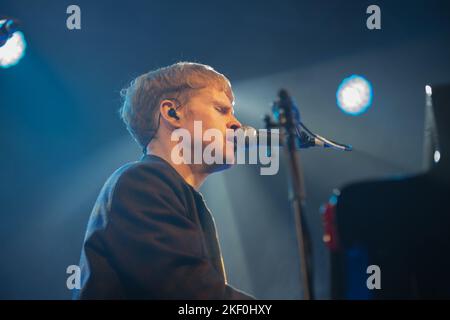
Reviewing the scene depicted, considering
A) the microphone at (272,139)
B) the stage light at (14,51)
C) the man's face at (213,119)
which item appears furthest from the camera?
the stage light at (14,51)

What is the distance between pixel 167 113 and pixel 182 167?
297 millimetres

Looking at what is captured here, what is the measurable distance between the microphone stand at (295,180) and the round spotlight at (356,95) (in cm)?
300

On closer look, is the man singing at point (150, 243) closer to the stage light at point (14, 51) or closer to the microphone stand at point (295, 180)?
the microphone stand at point (295, 180)

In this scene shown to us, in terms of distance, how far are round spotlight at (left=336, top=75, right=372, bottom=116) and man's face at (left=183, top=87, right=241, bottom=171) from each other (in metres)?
2.45

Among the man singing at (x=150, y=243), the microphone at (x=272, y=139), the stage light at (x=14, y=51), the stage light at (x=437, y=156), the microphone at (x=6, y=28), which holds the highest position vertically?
the stage light at (x=14, y=51)

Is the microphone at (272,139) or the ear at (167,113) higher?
the ear at (167,113)

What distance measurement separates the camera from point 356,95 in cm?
441

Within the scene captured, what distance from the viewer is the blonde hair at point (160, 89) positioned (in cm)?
228

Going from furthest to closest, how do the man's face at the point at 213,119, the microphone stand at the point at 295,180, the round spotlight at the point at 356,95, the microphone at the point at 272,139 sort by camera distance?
the round spotlight at the point at 356,95 < the man's face at the point at 213,119 < the microphone at the point at 272,139 < the microphone stand at the point at 295,180

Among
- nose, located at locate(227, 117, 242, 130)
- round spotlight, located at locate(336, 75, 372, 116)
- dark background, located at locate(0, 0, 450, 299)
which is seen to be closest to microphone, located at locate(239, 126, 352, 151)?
nose, located at locate(227, 117, 242, 130)

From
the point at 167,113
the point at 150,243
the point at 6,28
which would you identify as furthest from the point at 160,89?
the point at 150,243

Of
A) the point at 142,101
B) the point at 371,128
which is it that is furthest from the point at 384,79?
the point at 142,101

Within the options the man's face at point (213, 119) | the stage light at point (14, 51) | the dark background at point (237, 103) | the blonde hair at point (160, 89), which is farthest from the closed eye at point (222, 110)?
the stage light at point (14, 51)

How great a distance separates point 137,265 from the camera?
1.50 m
